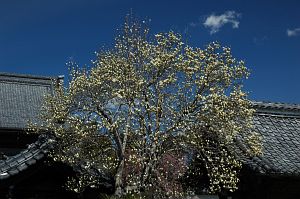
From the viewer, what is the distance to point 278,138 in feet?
64.0

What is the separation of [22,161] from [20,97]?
50.9ft

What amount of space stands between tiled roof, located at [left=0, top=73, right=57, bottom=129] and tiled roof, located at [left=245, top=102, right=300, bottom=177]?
12482 mm

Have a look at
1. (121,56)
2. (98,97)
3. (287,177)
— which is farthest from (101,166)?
(287,177)

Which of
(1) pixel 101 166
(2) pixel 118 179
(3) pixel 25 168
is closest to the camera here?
(3) pixel 25 168

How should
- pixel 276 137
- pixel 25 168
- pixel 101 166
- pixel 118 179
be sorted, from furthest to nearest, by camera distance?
1. pixel 276 137
2. pixel 101 166
3. pixel 118 179
4. pixel 25 168

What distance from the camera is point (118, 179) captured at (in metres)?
16.2

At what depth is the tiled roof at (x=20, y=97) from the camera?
2658cm

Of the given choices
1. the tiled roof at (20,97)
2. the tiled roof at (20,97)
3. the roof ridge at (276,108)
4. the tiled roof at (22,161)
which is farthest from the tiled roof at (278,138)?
the tiled roof at (20,97)

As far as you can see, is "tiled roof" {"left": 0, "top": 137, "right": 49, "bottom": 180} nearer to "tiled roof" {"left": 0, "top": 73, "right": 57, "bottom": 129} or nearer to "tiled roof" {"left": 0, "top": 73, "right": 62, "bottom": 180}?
"tiled roof" {"left": 0, "top": 73, "right": 62, "bottom": 180}

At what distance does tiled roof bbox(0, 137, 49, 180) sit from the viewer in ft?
47.2

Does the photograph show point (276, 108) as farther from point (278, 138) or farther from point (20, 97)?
point (20, 97)

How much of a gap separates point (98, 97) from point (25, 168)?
3810mm

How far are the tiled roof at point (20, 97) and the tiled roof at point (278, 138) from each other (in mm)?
12482

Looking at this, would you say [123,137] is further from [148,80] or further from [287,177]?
[287,177]
